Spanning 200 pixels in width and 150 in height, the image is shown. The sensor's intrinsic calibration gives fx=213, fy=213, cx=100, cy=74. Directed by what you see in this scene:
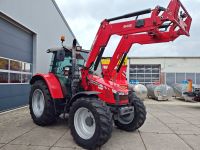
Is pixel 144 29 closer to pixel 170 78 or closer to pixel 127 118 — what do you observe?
pixel 127 118

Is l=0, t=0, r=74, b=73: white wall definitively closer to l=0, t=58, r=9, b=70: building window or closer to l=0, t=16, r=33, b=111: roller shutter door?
l=0, t=16, r=33, b=111: roller shutter door

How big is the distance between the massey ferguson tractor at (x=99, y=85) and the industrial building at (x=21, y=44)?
211 centimetres

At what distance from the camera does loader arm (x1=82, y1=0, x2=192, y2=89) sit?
180 inches

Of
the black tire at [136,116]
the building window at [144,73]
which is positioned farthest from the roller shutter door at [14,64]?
the building window at [144,73]

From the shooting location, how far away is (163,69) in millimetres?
25703

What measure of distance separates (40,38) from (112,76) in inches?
253

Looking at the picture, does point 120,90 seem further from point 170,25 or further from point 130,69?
point 130,69

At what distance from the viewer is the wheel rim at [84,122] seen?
4695 millimetres

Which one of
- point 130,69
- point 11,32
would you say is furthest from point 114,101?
point 130,69

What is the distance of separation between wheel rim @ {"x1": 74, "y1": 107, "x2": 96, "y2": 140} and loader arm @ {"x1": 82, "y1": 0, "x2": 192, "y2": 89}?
99 cm

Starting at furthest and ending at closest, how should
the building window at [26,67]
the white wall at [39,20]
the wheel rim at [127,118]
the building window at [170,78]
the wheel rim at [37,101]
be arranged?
the building window at [170,78] → the building window at [26,67] → the white wall at [39,20] → the wheel rim at [37,101] → the wheel rim at [127,118]

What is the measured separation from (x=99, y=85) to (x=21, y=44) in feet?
18.7

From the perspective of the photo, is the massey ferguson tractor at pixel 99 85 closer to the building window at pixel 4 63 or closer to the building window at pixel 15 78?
the building window at pixel 4 63

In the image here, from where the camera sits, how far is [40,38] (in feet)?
36.9
